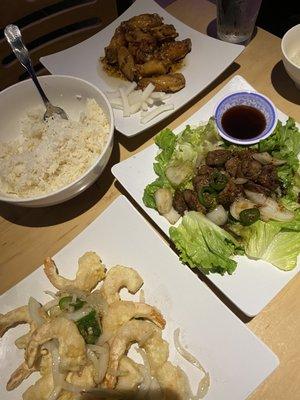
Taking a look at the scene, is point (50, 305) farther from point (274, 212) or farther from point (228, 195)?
point (274, 212)

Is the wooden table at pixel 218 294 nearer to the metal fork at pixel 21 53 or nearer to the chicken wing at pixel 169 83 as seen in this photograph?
the chicken wing at pixel 169 83

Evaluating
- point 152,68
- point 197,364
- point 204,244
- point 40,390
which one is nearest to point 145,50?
point 152,68

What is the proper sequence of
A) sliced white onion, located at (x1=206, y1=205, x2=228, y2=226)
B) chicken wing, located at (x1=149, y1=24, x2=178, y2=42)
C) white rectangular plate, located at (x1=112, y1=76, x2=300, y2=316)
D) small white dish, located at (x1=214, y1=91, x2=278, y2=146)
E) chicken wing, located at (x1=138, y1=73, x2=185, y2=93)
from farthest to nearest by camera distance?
chicken wing, located at (x1=149, y1=24, x2=178, y2=42), chicken wing, located at (x1=138, y1=73, x2=185, y2=93), small white dish, located at (x1=214, y1=91, x2=278, y2=146), sliced white onion, located at (x1=206, y1=205, x2=228, y2=226), white rectangular plate, located at (x1=112, y1=76, x2=300, y2=316)

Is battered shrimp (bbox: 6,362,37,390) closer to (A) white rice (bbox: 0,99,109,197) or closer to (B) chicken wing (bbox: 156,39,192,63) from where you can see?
(A) white rice (bbox: 0,99,109,197)

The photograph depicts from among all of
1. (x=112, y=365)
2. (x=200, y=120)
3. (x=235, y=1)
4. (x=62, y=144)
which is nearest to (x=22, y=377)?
(x=112, y=365)

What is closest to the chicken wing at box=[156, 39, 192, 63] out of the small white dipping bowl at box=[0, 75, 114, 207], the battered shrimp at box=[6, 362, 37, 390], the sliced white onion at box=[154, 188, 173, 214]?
the small white dipping bowl at box=[0, 75, 114, 207]

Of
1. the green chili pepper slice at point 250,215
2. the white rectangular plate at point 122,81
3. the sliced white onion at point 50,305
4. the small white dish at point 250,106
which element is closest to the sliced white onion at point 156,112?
the white rectangular plate at point 122,81

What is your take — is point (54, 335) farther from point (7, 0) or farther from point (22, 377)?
point (7, 0)
